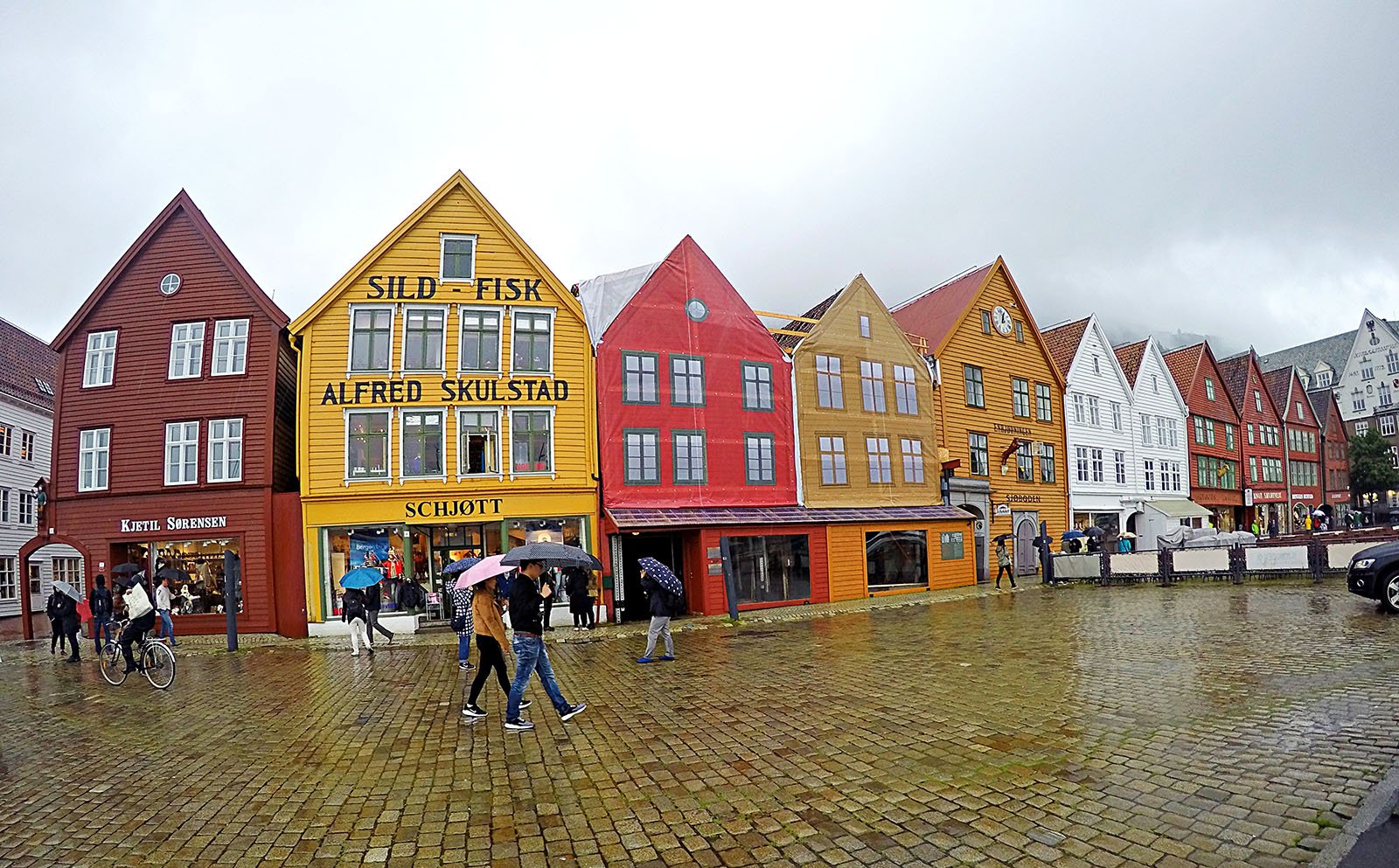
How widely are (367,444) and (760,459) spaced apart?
41.1 feet

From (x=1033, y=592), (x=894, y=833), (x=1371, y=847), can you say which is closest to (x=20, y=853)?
(x=894, y=833)

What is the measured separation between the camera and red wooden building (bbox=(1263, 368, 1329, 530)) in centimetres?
5700

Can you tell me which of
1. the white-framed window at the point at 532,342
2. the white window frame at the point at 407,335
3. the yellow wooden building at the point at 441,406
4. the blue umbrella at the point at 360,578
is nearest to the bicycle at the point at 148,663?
the blue umbrella at the point at 360,578

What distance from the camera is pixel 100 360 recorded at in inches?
984

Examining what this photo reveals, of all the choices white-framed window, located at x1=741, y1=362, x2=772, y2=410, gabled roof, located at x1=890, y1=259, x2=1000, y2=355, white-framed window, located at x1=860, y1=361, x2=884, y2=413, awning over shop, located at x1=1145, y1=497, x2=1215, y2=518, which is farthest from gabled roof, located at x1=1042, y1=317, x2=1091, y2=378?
white-framed window, located at x1=741, y1=362, x2=772, y2=410

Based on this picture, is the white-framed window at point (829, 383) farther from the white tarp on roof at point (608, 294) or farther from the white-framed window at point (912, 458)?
the white tarp on roof at point (608, 294)

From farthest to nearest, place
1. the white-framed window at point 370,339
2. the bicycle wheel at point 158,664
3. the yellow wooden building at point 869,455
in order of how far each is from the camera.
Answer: the yellow wooden building at point 869,455 < the white-framed window at point 370,339 < the bicycle wheel at point 158,664

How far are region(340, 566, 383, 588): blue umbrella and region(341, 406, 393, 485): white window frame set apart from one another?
656 centimetres

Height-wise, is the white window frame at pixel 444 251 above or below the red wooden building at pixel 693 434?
above

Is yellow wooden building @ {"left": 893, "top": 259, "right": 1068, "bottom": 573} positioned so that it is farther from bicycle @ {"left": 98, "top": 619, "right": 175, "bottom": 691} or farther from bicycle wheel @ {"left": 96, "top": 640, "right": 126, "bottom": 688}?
bicycle wheel @ {"left": 96, "top": 640, "right": 126, "bottom": 688}

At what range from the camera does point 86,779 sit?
7.88 m

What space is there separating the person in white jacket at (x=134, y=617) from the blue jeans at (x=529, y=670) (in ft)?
29.5

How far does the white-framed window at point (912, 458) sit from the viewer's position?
31516mm

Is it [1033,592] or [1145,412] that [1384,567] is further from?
[1145,412]
